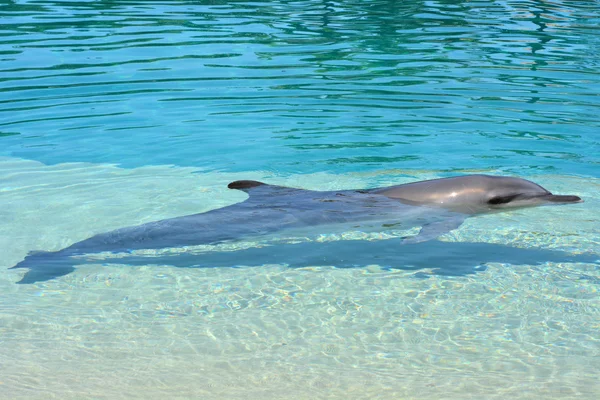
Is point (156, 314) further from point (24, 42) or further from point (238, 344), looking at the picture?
point (24, 42)

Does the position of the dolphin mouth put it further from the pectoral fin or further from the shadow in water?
the pectoral fin

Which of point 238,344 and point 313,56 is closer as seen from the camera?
point 238,344

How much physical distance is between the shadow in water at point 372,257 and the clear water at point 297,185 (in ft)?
0.09

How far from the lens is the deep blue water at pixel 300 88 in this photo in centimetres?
923

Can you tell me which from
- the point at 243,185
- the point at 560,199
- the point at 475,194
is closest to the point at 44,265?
the point at 243,185

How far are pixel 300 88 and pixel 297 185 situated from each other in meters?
4.09

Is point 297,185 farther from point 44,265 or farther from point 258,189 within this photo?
point 44,265

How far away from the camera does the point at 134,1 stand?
2050cm

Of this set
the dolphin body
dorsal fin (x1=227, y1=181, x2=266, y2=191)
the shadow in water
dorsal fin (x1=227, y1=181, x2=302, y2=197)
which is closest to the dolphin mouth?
the dolphin body

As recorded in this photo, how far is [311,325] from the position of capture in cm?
527

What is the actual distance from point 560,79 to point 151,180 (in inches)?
279

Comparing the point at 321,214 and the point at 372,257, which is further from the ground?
the point at 321,214

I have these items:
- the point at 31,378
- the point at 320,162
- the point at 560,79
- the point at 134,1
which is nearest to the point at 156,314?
the point at 31,378

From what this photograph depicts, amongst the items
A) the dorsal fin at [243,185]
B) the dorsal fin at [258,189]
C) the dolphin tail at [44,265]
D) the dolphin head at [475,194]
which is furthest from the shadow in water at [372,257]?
the dorsal fin at [243,185]
